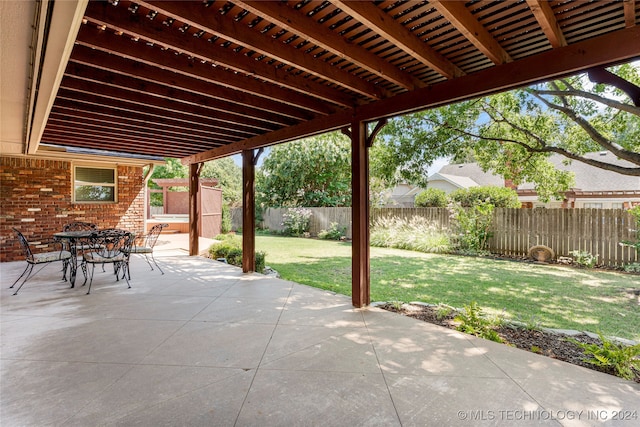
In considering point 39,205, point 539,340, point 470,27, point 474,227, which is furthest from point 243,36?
point 474,227

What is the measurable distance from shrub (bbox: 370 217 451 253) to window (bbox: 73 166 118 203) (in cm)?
759

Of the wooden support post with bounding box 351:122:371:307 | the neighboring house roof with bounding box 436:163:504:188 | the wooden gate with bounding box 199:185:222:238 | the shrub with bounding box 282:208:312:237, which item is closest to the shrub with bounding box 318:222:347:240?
the shrub with bounding box 282:208:312:237

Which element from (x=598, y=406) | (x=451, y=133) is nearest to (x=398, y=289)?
(x=598, y=406)

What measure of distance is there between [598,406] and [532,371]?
439 mm

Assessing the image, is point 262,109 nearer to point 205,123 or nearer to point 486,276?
point 205,123

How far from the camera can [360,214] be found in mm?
3953

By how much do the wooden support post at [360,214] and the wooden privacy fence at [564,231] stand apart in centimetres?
571

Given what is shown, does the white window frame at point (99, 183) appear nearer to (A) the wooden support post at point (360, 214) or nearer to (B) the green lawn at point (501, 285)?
(B) the green lawn at point (501, 285)

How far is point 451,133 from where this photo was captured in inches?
257

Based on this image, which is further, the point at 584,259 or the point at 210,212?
the point at 210,212

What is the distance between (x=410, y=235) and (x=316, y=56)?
7.35m

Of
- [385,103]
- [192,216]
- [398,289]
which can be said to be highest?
[385,103]

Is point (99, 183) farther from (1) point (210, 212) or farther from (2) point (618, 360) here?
(2) point (618, 360)

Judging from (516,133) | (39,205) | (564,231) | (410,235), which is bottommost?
(410,235)
